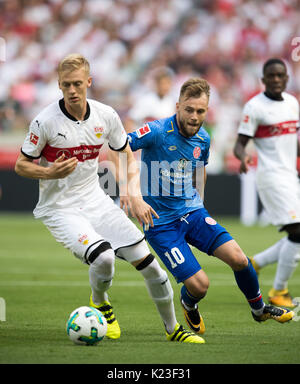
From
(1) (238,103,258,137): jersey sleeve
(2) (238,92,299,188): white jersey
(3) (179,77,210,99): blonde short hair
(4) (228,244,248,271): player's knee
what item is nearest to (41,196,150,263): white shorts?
(4) (228,244,248,271): player's knee

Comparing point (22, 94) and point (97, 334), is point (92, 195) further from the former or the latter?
point (22, 94)

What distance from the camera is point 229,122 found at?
18812 mm

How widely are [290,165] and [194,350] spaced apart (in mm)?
3873

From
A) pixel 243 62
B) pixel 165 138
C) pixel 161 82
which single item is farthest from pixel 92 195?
pixel 243 62

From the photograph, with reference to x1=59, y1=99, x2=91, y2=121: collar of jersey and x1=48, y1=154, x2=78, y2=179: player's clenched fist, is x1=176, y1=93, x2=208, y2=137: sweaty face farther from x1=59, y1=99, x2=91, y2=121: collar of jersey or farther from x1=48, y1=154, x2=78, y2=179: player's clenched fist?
x1=48, y1=154, x2=78, y2=179: player's clenched fist

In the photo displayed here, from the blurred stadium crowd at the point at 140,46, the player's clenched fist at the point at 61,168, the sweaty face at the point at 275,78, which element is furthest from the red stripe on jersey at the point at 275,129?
the blurred stadium crowd at the point at 140,46

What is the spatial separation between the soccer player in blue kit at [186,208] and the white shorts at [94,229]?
0.99 feet

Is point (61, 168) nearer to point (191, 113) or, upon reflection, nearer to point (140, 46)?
point (191, 113)

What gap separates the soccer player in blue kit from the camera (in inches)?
243

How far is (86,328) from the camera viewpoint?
5.54 metres

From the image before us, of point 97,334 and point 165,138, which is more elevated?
point 165,138

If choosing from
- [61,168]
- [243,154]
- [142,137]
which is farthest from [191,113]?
[243,154]

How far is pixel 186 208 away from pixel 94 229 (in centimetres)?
81
